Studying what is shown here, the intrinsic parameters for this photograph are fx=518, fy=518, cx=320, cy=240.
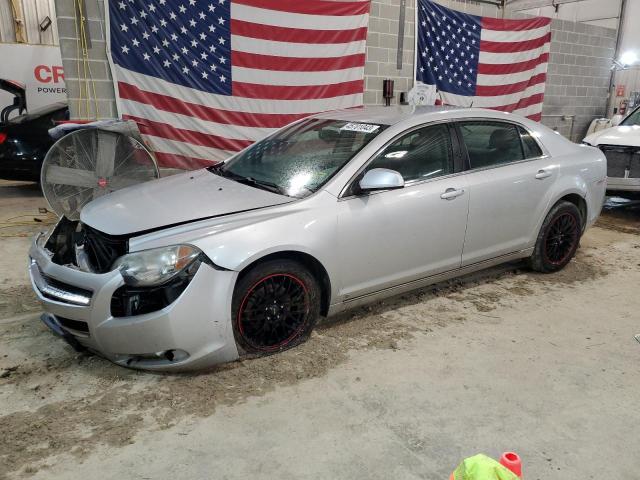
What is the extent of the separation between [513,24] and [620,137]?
140 inches

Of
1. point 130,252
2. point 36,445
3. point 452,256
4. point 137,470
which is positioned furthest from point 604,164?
point 36,445

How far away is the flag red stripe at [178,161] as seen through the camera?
6.39m

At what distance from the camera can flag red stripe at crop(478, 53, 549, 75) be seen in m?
8.88

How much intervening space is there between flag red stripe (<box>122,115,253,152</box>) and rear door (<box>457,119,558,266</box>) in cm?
373

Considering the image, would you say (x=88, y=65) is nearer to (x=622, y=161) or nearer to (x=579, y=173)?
(x=579, y=173)

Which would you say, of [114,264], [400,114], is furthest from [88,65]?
[114,264]

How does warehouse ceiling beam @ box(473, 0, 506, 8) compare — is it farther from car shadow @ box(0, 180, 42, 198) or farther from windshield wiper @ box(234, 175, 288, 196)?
car shadow @ box(0, 180, 42, 198)

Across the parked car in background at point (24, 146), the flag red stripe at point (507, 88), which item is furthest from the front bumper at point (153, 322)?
the flag red stripe at point (507, 88)

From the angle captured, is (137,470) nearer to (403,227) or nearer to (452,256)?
(403,227)

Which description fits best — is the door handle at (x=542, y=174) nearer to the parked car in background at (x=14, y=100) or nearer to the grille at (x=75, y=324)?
the grille at (x=75, y=324)

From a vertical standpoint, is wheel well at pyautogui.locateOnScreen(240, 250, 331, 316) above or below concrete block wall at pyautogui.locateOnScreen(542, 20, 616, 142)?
below

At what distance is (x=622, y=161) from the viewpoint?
6.42 meters

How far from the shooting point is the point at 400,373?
2869 mm

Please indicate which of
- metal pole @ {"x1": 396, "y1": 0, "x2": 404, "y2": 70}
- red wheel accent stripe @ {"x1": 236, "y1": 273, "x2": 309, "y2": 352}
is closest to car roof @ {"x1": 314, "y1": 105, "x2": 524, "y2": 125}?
red wheel accent stripe @ {"x1": 236, "y1": 273, "x2": 309, "y2": 352}
